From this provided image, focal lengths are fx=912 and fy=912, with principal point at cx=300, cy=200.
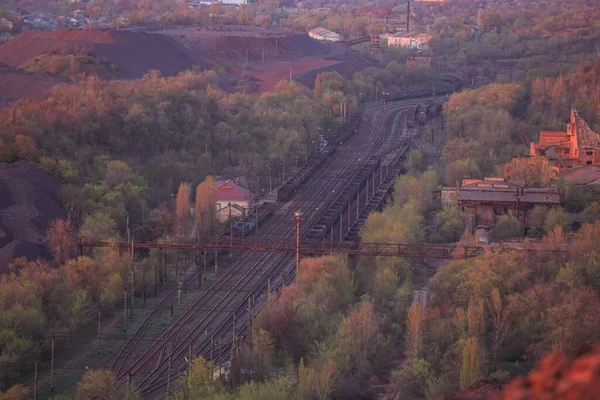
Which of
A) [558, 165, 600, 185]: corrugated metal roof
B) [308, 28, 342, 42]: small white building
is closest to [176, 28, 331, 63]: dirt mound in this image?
[308, 28, 342, 42]: small white building

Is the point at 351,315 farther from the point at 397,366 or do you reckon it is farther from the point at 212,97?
the point at 212,97

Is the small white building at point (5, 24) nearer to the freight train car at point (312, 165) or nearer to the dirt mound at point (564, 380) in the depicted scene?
the freight train car at point (312, 165)

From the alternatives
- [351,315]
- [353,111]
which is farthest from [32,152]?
[353,111]

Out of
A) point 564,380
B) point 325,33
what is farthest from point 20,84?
point 564,380

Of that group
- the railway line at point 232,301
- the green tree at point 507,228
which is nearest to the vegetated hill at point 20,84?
the railway line at point 232,301

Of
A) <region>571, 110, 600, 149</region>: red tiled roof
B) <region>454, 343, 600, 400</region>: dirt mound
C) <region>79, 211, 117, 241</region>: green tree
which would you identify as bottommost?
<region>79, 211, 117, 241</region>: green tree

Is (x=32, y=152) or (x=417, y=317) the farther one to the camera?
(x=32, y=152)

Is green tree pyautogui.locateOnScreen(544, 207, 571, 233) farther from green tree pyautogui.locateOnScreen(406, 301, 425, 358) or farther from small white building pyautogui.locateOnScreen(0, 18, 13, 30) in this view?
small white building pyautogui.locateOnScreen(0, 18, 13, 30)
